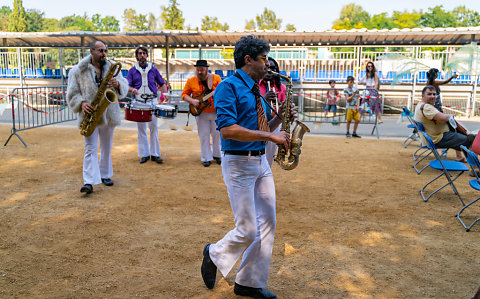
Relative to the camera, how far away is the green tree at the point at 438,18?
73625 millimetres

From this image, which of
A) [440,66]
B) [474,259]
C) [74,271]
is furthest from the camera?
[440,66]

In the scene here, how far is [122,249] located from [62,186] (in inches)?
118

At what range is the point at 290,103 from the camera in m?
3.72

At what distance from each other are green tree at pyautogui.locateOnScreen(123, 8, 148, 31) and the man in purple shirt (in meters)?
66.2

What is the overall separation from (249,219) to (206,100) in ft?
17.0

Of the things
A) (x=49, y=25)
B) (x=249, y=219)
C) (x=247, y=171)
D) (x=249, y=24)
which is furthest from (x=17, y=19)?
(x=249, y=219)

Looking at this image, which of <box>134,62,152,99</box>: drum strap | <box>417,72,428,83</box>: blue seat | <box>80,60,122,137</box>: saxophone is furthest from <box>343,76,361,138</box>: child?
<box>417,72,428,83</box>: blue seat

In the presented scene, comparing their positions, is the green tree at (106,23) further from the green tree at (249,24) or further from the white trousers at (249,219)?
the white trousers at (249,219)

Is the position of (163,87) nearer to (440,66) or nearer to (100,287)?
(100,287)

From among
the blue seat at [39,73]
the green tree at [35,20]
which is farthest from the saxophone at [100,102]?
the green tree at [35,20]

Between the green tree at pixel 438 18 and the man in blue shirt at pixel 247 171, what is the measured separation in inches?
3150

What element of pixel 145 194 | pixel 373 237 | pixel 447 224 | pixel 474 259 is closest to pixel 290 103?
pixel 373 237

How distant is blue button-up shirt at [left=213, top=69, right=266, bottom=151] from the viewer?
10.5 feet

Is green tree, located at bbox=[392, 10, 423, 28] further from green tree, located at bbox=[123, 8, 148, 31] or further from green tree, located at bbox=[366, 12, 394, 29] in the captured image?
green tree, located at bbox=[123, 8, 148, 31]
